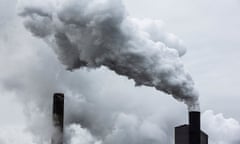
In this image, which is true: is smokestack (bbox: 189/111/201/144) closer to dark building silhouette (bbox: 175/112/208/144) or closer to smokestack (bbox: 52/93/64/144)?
dark building silhouette (bbox: 175/112/208/144)

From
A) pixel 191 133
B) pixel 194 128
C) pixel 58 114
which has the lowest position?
pixel 191 133

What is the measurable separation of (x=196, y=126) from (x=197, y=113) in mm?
2593

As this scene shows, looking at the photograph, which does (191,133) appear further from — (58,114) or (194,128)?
(58,114)

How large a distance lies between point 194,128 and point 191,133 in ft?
5.26

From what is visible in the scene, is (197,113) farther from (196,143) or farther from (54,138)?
(54,138)

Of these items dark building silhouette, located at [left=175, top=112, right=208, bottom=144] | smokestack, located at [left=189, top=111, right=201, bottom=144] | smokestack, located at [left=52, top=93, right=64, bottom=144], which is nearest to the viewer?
smokestack, located at [left=189, top=111, right=201, bottom=144]

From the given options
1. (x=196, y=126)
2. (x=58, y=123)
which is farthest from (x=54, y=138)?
(x=196, y=126)

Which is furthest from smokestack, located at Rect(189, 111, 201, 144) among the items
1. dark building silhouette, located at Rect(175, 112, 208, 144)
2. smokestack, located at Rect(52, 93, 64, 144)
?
smokestack, located at Rect(52, 93, 64, 144)

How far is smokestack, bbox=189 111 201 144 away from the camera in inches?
2193

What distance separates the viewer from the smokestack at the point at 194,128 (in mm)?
55706

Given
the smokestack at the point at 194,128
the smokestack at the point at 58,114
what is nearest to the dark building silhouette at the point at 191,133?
the smokestack at the point at 194,128

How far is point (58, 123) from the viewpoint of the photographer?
188 feet

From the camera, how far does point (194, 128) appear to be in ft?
188

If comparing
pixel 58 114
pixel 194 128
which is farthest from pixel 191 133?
pixel 58 114
